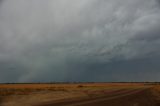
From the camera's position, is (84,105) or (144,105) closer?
(84,105)

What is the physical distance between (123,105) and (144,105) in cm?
274

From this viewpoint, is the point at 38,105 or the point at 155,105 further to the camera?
the point at 155,105

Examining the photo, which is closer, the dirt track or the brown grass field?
the dirt track

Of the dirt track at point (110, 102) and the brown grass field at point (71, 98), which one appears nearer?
the dirt track at point (110, 102)

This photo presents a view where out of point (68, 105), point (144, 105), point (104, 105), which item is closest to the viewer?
point (68, 105)

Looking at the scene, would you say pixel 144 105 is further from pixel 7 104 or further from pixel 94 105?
pixel 7 104

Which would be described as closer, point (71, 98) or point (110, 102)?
point (110, 102)

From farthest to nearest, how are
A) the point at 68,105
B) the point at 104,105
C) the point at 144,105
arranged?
the point at 144,105, the point at 104,105, the point at 68,105

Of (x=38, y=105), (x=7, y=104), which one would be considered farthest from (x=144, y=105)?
(x=7, y=104)

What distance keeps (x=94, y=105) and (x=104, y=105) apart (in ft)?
3.94

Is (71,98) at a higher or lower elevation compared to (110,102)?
higher

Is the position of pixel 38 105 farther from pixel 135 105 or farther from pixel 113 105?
pixel 135 105

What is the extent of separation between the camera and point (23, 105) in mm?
29609

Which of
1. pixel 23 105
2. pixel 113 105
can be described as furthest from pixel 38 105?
pixel 113 105
